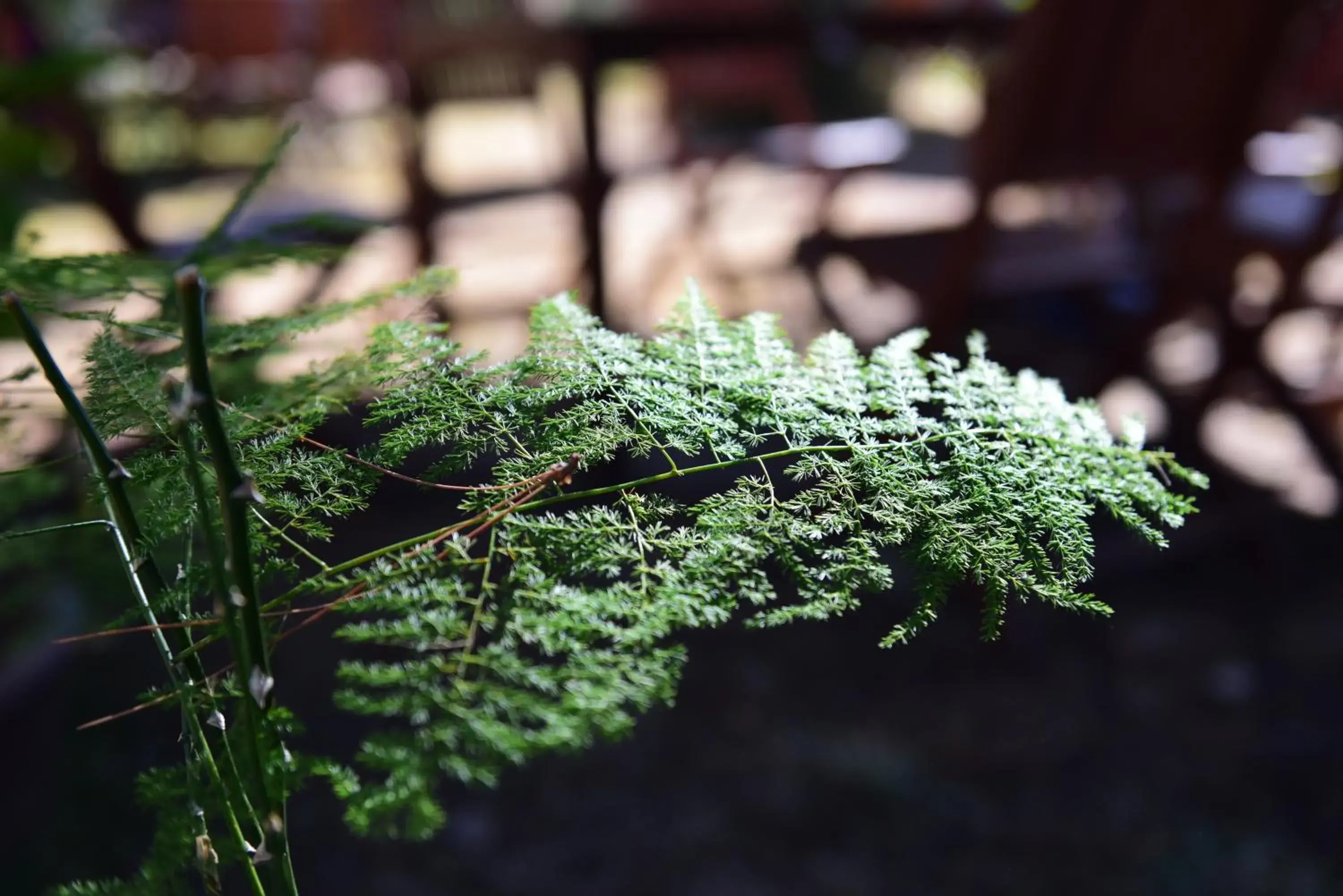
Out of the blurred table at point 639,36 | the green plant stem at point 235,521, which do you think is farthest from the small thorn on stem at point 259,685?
the blurred table at point 639,36

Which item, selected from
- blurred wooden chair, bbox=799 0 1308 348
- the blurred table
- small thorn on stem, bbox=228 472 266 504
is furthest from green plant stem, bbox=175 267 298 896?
the blurred table

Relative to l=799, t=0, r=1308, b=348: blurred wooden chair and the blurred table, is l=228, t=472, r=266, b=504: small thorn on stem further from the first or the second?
the blurred table

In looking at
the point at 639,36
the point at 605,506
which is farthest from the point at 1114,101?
the point at 605,506

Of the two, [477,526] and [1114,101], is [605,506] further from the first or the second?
[1114,101]

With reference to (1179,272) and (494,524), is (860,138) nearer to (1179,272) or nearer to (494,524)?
(1179,272)

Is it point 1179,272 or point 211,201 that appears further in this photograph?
point 211,201

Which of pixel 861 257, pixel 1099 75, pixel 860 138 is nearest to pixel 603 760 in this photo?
pixel 861 257
